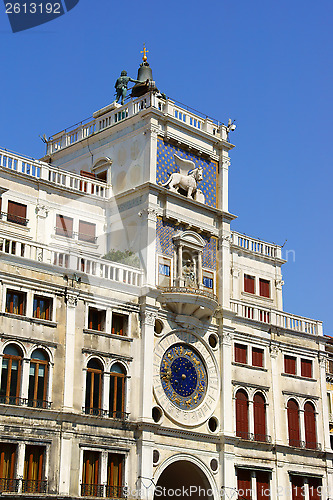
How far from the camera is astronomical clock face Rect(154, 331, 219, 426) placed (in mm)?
44688

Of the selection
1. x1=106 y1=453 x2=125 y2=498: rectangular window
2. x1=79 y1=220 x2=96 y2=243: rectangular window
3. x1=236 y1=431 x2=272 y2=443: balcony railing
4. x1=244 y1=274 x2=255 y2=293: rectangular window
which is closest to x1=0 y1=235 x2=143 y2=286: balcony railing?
x1=79 y1=220 x2=96 y2=243: rectangular window

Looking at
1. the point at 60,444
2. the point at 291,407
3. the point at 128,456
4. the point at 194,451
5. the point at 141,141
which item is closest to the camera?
the point at 60,444

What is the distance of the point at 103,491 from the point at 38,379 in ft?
20.6

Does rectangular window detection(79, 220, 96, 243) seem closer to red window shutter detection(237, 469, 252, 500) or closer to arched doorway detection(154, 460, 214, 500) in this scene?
arched doorway detection(154, 460, 214, 500)

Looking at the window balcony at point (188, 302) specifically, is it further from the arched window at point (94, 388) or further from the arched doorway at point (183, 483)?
the arched doorway at point (183, 483)

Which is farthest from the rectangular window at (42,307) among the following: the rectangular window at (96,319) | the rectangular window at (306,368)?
the rectangular window at (306,368)

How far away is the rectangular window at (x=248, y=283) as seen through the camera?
55247 mm

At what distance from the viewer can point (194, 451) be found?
148 feet

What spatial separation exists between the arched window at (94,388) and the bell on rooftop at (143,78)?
18.5m

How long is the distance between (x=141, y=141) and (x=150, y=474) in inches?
721

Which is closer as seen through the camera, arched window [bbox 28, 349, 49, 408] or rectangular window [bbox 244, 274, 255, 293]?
arched window [bbox 28, 349, 49, 408]

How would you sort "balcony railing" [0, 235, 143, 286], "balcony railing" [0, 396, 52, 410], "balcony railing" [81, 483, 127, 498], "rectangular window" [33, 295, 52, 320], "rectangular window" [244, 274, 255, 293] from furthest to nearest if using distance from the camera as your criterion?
1. "rectangular window" [244, 274, 255, 293]
2. "balcony railing" [0, 235, 143, 286]
3. "rectangular window" [33, 295, 52, 320]
4. "balcony railing" [81, 483, 127, 498]
5. "balcony railing" [0, 396, 52, 410]

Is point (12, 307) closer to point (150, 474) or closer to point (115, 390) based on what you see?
point (115, 390)

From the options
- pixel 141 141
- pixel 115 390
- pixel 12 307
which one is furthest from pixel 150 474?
pixel 141 141
